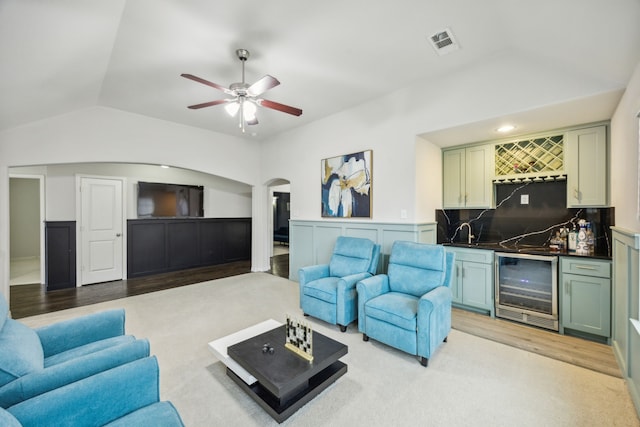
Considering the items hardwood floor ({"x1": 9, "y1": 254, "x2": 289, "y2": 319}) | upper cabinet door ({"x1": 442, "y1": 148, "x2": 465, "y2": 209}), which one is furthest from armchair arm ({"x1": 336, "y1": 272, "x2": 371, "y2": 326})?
hardwood floor ({"x1": 9, "y1": 254, "x2": 289, "y2": 319})

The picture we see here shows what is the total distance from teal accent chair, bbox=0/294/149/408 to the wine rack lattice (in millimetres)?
4413

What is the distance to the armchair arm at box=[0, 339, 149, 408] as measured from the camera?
114 cm

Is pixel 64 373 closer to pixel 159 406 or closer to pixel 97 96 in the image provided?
pixel 159 406

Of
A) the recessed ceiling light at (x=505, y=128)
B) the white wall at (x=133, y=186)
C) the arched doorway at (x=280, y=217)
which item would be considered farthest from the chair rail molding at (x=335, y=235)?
the arched doorway at (x=280, y=217)

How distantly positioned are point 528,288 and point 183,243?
666cm

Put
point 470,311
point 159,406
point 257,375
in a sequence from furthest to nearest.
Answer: point 470,311 < point 257,375 < point 159,406

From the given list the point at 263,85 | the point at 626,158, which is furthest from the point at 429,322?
the point at 263,85

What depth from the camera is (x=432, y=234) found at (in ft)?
13.1

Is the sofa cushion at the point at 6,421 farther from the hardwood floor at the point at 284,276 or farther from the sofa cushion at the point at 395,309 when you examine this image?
the hardwood floor at the point at 284,276

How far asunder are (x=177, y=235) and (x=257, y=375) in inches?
214

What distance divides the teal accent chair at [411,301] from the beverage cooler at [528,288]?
3.61 ft

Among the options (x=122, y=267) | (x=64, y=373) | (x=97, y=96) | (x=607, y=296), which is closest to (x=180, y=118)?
(x=97, y=96)

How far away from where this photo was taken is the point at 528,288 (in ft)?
10.6

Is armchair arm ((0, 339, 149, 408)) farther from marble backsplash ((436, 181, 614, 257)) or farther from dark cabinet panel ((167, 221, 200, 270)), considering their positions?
dark cabinet panel ((167, 221, 200, 270))
